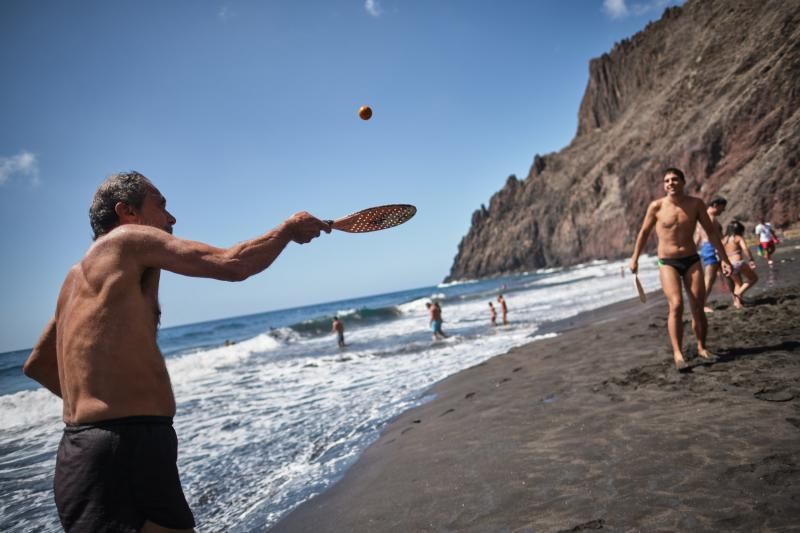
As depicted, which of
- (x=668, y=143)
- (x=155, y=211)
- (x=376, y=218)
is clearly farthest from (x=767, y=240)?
(x=668, y=143)

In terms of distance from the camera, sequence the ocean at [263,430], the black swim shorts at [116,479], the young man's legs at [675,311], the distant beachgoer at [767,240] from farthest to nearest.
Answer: the distant beachgoer at [767,240]
the young man's legs at [675,311]
the ocean at [263,430]
the black swim shorts at [116,479]

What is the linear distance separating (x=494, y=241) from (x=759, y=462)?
10624cm

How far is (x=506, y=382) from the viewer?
20.0ft

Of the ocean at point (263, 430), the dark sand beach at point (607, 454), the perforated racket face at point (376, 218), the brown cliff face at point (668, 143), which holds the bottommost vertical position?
the ocean at point (263, 430)

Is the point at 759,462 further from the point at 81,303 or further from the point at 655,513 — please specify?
the point at 81,303

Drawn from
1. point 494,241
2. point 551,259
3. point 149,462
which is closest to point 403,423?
point 149,462

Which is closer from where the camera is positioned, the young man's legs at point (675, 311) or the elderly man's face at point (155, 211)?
the elderly man's face at point (155, 211)

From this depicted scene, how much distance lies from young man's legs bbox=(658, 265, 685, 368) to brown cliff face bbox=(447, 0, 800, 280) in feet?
100

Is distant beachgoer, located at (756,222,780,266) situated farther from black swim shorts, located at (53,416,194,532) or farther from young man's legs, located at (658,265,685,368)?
black swim shorts, located at (53,416,194,532)

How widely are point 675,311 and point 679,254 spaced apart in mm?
696

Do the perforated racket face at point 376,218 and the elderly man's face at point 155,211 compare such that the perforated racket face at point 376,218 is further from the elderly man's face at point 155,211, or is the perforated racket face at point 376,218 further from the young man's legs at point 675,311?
the young man's legs at point 675,311

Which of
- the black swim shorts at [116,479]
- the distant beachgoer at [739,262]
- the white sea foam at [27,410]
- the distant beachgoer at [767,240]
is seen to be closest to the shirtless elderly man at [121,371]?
the black swim shorts at [116,479]

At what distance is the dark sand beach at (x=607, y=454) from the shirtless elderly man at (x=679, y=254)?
0.40 metres

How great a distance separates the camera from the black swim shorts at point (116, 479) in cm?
149
